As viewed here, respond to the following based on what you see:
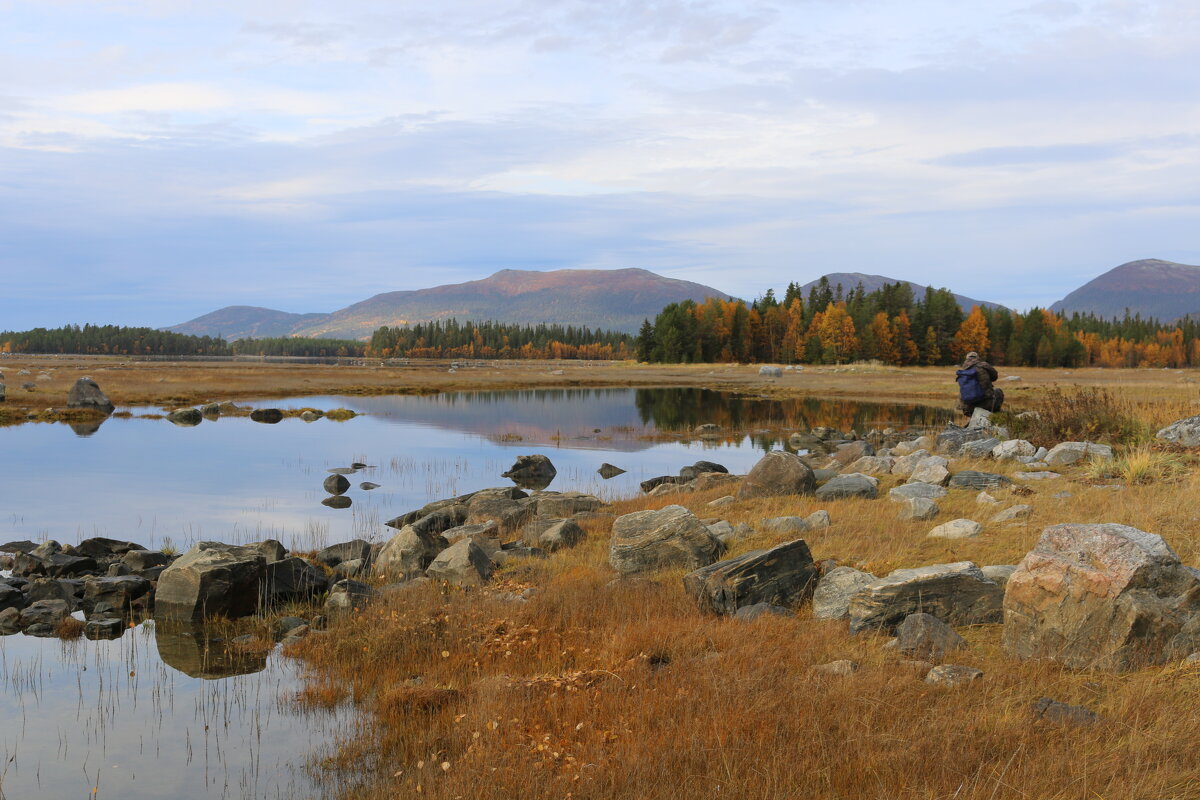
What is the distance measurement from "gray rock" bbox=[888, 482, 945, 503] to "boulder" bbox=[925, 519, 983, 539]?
2658 millimetres

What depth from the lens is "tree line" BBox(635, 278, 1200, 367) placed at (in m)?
136

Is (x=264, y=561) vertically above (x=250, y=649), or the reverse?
(x=264, y=561)

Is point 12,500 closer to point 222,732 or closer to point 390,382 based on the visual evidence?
point 222,732

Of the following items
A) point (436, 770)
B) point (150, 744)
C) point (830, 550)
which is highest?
point (830, 550)

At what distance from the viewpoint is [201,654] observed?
11062 millimetres

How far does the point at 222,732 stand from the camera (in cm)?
868

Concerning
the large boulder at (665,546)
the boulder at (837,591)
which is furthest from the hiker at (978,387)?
the boulder at (837,591)

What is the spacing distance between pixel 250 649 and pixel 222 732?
2.60m

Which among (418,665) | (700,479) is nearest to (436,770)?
(418,665)

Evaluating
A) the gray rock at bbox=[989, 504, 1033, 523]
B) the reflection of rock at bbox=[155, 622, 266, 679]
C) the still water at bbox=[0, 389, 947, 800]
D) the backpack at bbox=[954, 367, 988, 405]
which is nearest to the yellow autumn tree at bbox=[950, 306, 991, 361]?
the still water at bbox=[0, 389, 947, 800]

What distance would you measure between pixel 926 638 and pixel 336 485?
21.4 metres

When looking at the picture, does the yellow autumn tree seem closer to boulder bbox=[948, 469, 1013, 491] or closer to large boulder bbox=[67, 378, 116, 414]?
large boulder bbox=[67, 378, 116, 414]

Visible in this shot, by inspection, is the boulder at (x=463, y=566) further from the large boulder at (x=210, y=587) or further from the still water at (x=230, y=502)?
the still water at (x=230, y=502)

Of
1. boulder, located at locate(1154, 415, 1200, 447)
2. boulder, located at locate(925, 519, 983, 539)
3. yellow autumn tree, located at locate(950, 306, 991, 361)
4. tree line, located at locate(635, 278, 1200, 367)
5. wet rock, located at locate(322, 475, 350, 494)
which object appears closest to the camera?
boulder, located at locate(925, 519, 983, 539)
